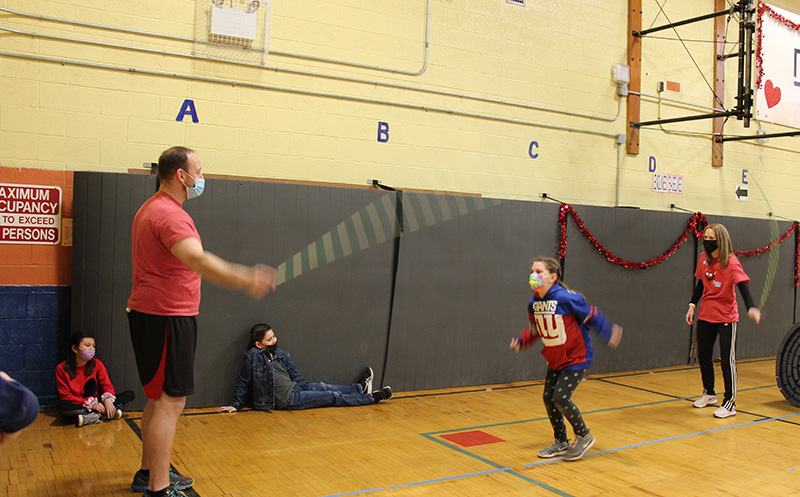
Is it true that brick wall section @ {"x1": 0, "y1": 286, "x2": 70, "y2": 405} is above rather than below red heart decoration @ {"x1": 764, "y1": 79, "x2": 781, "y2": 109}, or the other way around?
below

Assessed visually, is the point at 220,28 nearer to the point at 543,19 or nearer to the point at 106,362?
the point at 106,362

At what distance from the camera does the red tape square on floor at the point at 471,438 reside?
4.38 metres

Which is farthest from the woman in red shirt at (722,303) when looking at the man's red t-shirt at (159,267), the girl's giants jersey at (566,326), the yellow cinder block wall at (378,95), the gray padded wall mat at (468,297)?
the man's red t-shirt at (159,267)

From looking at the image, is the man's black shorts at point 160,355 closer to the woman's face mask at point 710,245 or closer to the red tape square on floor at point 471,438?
the red tape square on floor at point 471,438

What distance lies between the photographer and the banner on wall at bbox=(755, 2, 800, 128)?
8.97 m

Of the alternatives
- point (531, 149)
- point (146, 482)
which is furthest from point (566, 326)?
point (531, 149)

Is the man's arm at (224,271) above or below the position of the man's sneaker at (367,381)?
above

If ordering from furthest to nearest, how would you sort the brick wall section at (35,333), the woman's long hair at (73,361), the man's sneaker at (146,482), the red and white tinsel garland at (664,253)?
the red and white tinsel garland at (664,253) → the brick wall section at (35,333) → the woman's long hair at (73,361) → the man's sneaker at (146,482)

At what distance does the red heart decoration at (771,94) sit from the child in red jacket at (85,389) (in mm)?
8896

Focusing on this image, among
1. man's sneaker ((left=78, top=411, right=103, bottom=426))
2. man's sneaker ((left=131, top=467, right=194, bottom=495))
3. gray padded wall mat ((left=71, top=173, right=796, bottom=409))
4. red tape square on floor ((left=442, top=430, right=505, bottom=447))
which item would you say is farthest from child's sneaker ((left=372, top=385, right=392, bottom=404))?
man's sneaker ((left=131, top=467, right=194, bottom=495))

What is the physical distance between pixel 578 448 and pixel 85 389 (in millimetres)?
3399

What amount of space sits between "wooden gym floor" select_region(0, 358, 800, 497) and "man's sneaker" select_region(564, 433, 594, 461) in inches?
2.6

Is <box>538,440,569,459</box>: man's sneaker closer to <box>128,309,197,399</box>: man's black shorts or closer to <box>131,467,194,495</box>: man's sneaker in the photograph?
<box>131,467,194,495</box>: man's sneaker

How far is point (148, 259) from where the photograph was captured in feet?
9.53
